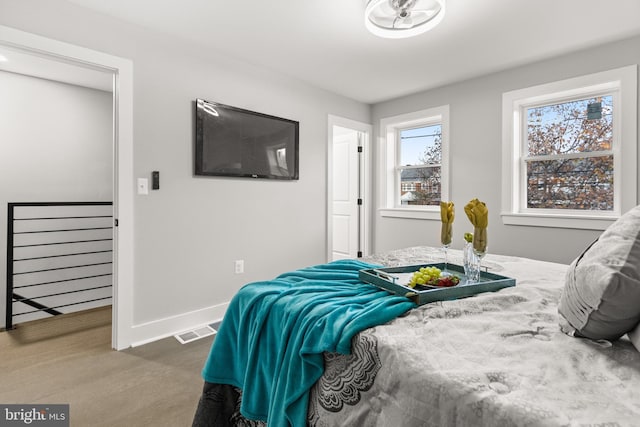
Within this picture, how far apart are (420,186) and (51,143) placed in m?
4.04

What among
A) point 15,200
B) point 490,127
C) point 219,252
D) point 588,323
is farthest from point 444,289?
point 15,200

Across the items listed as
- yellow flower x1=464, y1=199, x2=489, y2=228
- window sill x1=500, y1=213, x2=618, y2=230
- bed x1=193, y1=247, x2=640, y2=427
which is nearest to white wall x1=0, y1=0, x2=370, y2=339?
bed x1=193, y1=247, x2=640, y2=427

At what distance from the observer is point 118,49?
2488mm

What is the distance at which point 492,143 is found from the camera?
11.4 ft

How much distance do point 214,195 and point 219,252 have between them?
525 mm

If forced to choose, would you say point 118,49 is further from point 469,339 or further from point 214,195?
point 469,339

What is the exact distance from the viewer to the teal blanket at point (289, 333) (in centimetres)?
104

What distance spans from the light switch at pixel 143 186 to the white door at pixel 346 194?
260 centimetres

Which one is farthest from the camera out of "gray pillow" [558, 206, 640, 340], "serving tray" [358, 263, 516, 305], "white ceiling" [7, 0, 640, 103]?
"white ceiling" [7, 0, 640, 103]

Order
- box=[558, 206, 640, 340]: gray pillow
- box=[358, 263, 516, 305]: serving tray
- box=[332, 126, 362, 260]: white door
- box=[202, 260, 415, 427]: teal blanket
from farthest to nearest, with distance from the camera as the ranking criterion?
box=[332, 126, 362, 260]: white door < box=[358, 263, 516, 305]: serving tray < box=[202, 260, 415, 427]: teal blanket < box=[558, 206, 640, 340]: gray pillow

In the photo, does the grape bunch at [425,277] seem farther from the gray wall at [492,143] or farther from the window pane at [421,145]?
the window pane at [421,145]

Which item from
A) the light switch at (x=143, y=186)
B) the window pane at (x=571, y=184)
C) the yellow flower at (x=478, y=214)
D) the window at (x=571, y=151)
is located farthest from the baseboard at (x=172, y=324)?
the window pane at (x=571, y=184)

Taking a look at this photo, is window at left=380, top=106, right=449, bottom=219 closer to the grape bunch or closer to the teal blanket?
the grape bunch

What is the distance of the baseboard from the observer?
261 cm
